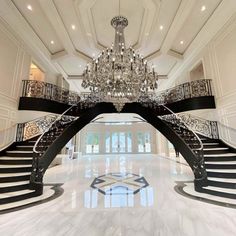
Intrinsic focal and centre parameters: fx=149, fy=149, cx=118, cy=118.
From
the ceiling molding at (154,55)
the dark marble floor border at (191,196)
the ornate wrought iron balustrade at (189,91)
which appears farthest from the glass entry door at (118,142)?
the dark marble floor border at (191,196)

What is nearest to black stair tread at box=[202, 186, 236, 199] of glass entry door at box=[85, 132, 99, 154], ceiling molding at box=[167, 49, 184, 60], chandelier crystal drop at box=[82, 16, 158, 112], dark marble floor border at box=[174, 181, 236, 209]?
dark marble floor border at box=[174, 181, 236, 209]

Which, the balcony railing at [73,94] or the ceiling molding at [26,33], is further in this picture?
the balcony railing at [73,94]

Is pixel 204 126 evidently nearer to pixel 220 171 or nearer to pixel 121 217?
pixel 220 171

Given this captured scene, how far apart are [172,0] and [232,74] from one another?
3.53 metres

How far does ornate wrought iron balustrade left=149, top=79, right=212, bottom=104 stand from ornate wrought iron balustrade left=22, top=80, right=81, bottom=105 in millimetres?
5283

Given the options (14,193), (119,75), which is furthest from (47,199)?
(119,75)

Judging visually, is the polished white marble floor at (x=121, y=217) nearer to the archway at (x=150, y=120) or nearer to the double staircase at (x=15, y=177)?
the double staircase at (x=15, y=177)

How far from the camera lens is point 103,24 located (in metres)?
6.71

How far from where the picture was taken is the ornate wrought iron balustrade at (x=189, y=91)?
6809 millimetres

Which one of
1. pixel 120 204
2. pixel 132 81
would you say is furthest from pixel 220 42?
pixel 120 204

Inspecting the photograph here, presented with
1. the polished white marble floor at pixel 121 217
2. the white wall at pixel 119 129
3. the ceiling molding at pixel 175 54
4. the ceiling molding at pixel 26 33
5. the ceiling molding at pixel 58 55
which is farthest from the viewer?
the white wall at pixel 119 129

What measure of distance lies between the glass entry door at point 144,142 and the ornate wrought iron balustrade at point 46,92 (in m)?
10.4

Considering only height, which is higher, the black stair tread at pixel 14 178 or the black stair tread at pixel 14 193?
the black stair tread at pixel 14 178

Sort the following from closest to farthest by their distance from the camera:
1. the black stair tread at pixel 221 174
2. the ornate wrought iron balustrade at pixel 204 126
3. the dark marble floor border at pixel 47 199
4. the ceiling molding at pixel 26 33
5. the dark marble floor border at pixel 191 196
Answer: the dark marble floor border at pixel 47 199, the dark marble floor border at pixel 191 196, the black stair tread at pixel 221 174, the ceiling molding at pixel 26 33, the ornate wrought iron balustrade at pixel 204 126
